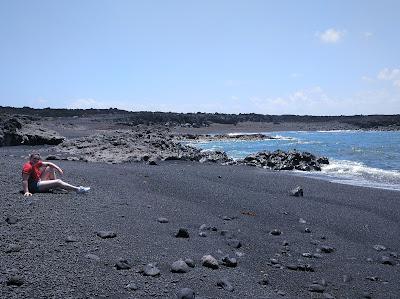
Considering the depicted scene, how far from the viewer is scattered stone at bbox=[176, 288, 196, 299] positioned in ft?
16.9

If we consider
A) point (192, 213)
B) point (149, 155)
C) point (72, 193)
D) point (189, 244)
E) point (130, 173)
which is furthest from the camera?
point (149, 155)

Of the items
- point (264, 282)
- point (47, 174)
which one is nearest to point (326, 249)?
point (264, 282)

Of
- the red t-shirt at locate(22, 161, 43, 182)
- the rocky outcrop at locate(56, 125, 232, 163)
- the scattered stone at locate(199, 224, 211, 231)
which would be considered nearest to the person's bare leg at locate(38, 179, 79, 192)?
the red t-shirt at locate(22, 161, 43, 182)

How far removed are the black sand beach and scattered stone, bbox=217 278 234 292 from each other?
0.24 feet

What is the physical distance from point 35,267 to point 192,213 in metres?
4.34

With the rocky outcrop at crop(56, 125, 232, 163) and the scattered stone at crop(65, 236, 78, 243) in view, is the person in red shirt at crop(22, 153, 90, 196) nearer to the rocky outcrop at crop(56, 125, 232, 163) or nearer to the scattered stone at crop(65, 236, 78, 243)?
the scattered stone at crop(65, 236, 78, 243)

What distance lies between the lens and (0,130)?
90.3 feet

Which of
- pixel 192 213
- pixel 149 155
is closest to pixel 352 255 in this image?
pixel 192 213

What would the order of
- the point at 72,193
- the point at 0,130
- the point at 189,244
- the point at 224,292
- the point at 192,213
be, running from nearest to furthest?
the point at 224,292 < the point at 189,244 < the point at 192,213 < the point at 72,193 < the point at 0,130

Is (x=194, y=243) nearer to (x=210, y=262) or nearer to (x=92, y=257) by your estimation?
(x=210, y=262)

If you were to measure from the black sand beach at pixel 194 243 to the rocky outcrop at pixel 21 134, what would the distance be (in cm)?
1735

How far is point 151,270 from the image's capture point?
580 cm

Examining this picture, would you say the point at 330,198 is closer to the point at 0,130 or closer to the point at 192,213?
the point at 192,213

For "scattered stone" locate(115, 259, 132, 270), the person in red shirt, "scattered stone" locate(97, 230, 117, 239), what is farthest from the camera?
the person in red shirt
